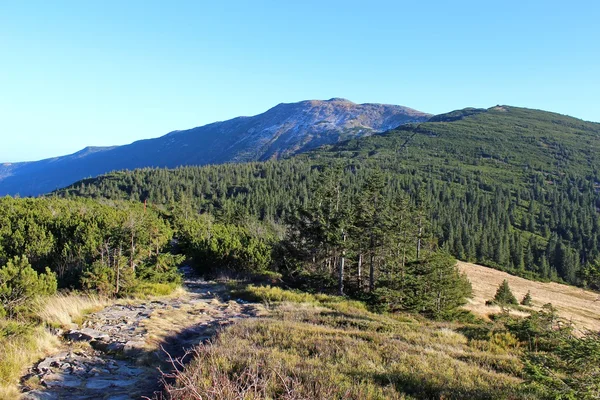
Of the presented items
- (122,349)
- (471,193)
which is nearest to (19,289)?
(122,349)

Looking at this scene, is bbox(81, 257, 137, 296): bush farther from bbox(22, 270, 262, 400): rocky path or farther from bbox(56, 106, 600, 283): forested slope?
bbox(56, 106, 600, 283): forested slope

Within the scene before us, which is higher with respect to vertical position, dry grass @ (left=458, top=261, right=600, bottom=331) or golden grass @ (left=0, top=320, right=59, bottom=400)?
golden grass @ (left=0, top=320, right=59, bottom=400)

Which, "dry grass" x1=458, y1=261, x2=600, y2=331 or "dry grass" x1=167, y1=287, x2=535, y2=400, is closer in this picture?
"dry grass" x1=167, y1=287, x2=535, y2=400

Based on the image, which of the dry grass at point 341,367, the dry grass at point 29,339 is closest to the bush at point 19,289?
the dry grass at point 29,339

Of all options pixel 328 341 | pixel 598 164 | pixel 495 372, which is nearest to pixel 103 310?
pixel 328 341

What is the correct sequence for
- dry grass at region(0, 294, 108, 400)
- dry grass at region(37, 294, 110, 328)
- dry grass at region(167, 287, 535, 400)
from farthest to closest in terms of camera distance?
dry grass at region(37, 294, 110, 328)
dry grass at region(0, 294, 108, 400)
dry grass at region(167, 287, 535, 400)

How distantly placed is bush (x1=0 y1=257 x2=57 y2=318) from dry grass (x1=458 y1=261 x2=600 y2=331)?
118ft

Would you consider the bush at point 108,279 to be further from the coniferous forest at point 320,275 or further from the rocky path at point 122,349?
the rocky path at point 122,349

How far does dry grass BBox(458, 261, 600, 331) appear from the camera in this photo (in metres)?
41.3

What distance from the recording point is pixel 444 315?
23.8m

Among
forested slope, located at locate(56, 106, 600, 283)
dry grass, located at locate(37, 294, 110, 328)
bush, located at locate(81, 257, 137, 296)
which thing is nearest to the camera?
dry grass, located at locate(37, 294, 110, 328)

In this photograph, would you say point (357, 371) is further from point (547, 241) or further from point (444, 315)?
point (547, 241)

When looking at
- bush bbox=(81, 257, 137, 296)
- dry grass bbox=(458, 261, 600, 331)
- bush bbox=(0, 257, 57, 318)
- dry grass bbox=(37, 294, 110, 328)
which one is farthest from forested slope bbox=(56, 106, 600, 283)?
bush bbox=(0, 257, 57, 318)

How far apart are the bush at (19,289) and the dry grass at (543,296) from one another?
35.9 meters
